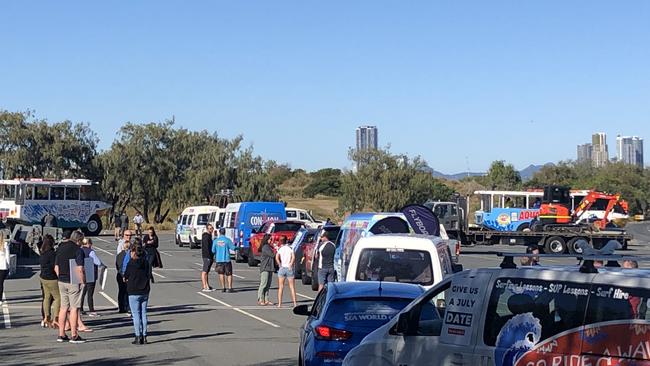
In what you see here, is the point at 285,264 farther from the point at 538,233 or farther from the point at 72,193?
the point at 72,193

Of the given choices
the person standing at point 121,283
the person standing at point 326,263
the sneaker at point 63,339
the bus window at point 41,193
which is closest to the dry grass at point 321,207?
the bus window at point 41,193

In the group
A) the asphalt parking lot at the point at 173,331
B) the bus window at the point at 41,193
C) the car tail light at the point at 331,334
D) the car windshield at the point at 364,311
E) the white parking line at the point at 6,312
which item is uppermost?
the bus window at the point at 41,193

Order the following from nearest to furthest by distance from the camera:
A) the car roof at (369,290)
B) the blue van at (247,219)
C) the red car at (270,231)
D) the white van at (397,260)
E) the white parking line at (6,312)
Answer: the car roof at (369,290), the white van at (397,260), the white parking line at (6,312), the red car at (270,231), the blue van at (247,219)

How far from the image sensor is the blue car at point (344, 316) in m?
9.87

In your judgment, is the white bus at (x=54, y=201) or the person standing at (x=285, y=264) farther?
the white bus at (x=54, y=201)

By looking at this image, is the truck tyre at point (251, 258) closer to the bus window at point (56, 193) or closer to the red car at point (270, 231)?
the red car at point (270, 231)

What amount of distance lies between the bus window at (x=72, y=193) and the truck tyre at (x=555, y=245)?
2567 cm

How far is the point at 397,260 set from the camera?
1422 centimetres

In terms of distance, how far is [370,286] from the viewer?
1102cm

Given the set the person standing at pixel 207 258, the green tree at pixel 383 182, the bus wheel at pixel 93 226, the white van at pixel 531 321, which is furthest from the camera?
the green tree at pixel 383 182

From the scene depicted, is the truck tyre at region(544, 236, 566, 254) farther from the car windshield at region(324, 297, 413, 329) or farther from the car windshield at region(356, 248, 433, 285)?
the car windshield at region(324, 297, 413, 329)

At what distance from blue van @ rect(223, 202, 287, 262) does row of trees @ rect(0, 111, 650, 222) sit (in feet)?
109

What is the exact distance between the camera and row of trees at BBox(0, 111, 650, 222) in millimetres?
70750

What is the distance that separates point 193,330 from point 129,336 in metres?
1.26
